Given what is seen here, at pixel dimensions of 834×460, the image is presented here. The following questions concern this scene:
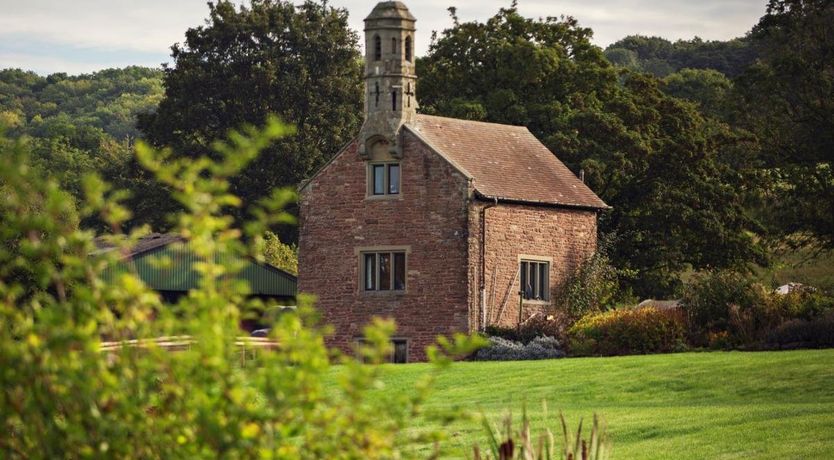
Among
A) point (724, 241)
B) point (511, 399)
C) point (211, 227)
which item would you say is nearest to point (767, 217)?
point (724, 241)

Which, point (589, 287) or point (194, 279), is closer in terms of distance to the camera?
point (589, 287)

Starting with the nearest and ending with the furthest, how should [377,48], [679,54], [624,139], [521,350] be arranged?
[521,350] < [377,48] < [624,139] < [679,54]

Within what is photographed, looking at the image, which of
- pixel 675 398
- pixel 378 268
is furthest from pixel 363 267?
pixel 675 398

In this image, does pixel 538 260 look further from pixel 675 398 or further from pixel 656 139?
pixel 675 398

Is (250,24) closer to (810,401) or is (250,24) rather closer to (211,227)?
(810,401)

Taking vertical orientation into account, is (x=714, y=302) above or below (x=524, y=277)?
below

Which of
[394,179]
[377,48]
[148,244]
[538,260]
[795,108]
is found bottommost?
[538,260]

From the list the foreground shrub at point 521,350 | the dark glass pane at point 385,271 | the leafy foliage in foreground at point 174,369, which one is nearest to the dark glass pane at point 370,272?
the dark glass pane at point 385,271

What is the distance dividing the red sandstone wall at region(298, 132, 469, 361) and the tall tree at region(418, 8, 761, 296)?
28.8ft

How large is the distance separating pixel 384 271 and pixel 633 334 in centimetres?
982

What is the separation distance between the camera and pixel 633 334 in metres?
40.7

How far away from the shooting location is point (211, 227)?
8.64 meters

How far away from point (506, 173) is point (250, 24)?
32.8 meters

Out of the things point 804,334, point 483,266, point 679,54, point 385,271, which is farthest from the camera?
point 679,54
